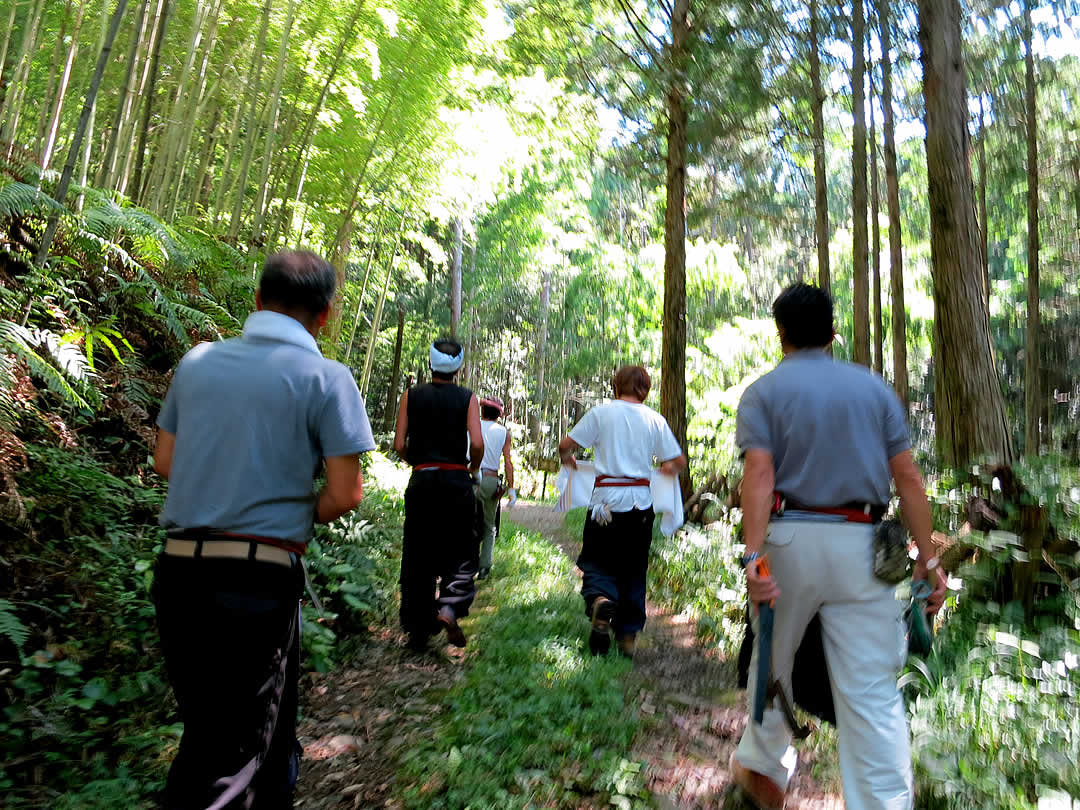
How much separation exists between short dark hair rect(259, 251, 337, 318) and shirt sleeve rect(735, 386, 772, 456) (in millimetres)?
1406

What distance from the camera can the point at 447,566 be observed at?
15.1 ft

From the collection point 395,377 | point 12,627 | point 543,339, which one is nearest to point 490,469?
point 12,627

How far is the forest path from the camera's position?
9.52 feet

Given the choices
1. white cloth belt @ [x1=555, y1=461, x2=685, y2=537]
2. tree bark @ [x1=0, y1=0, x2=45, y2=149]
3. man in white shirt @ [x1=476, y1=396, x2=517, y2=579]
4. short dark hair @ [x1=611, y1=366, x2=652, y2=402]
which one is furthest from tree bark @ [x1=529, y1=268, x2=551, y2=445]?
white cloth belt @ [x1=555, y1=461, x2=685, y2=537]

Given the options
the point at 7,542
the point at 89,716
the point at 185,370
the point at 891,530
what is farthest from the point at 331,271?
the point at 7,542

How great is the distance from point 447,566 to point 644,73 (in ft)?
22.3

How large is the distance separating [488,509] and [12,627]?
4.10 meters

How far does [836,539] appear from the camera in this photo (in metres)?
2.40

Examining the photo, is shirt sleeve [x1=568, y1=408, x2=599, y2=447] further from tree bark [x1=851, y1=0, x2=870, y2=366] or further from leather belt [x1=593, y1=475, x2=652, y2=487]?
tree bark [x1=851, y1=0, x2=870, y2=366]

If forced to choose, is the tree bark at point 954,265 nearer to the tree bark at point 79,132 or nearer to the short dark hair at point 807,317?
the short dark hair at point 807,317

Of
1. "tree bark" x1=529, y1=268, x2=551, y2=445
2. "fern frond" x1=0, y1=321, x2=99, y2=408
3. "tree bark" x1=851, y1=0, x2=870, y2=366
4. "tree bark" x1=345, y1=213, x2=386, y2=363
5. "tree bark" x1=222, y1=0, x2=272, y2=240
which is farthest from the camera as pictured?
"tree bark" x1=529, y1=268, x2=551, y2=445

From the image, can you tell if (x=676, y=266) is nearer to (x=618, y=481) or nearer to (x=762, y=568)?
(x=618, y=481)

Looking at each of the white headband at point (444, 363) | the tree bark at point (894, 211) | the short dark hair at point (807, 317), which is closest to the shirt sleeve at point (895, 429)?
the short dark hair at point (807, 317)

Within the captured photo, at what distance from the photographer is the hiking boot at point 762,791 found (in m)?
2.62
